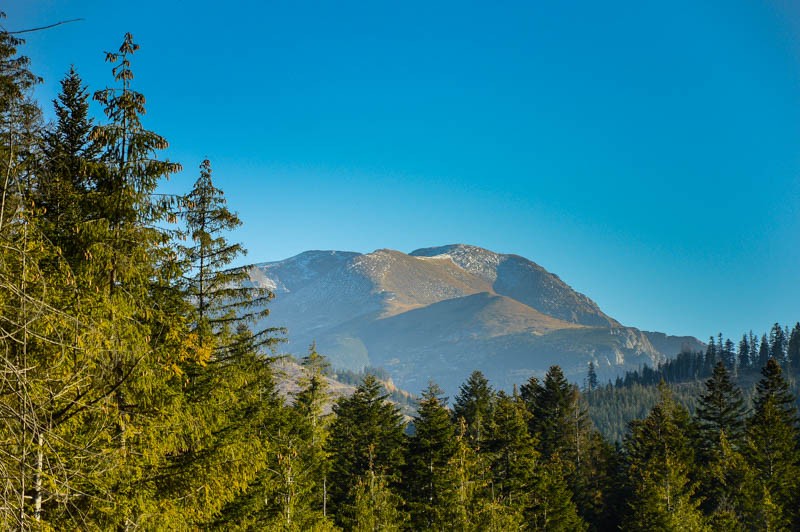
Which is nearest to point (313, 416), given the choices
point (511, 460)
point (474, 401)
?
point (511, 460)

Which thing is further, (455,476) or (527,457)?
(527,457)

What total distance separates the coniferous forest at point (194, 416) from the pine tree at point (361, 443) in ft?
0.58

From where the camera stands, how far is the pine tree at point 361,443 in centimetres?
3891

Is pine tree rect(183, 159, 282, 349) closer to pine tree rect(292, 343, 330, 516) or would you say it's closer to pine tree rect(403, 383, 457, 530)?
pine tree rect(292, 343, 330, 516)

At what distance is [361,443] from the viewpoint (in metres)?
42.4

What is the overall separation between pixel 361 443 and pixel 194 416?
30.9 m

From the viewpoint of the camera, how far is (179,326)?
39.3 ft

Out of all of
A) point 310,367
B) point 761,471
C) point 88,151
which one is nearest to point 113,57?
point 88,151

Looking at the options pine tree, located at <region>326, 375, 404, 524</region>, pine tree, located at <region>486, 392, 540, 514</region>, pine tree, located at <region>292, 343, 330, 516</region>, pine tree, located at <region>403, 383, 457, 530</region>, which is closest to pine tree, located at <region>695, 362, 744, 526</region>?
pine tree, located at <region>486, 392, 540, 514</region>

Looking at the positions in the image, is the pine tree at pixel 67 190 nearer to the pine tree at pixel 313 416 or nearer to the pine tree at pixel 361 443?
the pine tree at pixel 313 416

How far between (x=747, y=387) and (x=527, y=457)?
18376 cm

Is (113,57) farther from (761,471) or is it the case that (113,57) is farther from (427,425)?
(761,471)

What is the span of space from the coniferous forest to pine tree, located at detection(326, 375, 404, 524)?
18cm

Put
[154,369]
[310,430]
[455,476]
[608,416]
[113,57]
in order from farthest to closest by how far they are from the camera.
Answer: [608,416] < [310,430] < [455,476] < [113,57] < [154,369]
